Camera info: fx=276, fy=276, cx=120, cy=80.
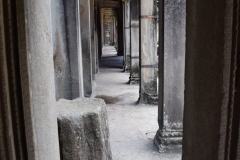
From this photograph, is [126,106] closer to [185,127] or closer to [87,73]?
[87,73]

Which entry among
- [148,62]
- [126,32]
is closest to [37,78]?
[148,62]

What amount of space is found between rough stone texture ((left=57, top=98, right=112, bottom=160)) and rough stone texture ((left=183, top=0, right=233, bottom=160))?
1.08 meters

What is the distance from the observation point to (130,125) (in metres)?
5.20

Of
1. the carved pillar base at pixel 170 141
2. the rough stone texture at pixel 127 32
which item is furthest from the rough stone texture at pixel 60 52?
the rough stone texture at pixel 127 32

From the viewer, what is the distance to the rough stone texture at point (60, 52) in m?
4.03

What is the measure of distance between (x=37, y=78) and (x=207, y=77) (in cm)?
101

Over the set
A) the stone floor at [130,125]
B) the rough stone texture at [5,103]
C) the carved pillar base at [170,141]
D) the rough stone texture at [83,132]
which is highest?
the rough stone texture at [5,103]

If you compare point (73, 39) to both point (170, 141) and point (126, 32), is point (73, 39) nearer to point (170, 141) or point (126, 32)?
point (170, 141)

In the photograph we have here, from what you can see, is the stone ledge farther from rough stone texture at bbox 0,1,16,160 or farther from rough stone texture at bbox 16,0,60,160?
rough stone texture at bbox 0,1,16,160

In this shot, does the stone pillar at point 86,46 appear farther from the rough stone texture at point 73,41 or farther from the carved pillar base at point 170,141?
the carved pillar base at point 170,141

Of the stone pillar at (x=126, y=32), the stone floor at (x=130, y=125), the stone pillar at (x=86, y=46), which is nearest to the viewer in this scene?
the stone floor at (x=130, y=125)

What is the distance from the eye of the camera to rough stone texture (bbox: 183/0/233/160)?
47.9 inches

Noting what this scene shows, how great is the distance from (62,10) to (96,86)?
5043 millimetres

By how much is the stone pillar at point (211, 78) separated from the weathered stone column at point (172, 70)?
7.23 ft
